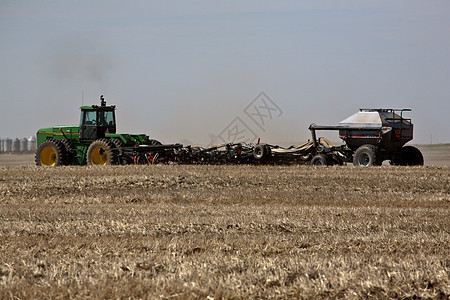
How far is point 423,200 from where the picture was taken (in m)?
15.1

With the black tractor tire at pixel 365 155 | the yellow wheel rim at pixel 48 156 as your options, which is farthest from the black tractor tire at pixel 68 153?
the black tractor tire at pixel 365 155

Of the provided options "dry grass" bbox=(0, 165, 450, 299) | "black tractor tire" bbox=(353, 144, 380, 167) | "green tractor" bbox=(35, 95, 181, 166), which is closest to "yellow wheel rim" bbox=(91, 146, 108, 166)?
"green tractor" bbox=(35, 95, 181, 166)

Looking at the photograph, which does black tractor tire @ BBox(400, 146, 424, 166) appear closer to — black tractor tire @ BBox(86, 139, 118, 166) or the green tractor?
the green tractor

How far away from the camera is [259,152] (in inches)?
970

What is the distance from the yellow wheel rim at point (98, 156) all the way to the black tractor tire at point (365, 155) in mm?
9389

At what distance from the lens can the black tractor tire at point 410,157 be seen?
25281mm

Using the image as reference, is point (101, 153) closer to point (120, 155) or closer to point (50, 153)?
point (120, 155)

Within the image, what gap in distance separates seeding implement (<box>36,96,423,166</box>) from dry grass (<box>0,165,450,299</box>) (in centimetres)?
558

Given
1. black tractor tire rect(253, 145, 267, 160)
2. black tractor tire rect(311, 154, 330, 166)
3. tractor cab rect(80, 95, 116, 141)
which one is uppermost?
tractor cab rect(80, 95, 116, 141)

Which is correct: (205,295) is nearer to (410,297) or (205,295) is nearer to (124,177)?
(410,297)

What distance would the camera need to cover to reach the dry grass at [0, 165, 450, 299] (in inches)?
247

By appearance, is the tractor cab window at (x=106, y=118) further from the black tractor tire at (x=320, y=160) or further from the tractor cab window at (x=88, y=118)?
the black tractor tire at (x=320, y=160)

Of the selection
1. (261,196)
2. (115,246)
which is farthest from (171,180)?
(115,246)

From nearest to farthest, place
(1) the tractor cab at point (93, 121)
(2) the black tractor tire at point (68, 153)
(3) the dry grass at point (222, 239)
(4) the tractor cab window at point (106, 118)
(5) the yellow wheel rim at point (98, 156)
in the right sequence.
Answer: (3) the dry grass at point (222, 239) < (5) the yellow wheel rim at point (98, 156) < (1) the tractor cab at point (93, 121) < (4) the tractor cab window at point (106, 118) < (2) the black tractor tire at point (68, 153)
